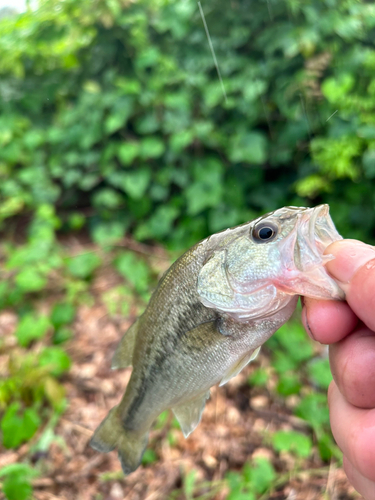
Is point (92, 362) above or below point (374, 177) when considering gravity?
below

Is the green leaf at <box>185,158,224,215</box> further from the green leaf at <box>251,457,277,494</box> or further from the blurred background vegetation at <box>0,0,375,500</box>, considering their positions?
the green leaf at <box>251,457,277,494</box>

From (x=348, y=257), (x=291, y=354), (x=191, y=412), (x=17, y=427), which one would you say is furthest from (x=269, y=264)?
(x=17, y=427)

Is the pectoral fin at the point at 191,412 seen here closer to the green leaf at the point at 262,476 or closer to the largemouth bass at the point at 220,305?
the largemouth bass at the point at 220,305

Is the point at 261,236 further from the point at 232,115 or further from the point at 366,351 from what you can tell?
the point at 232,115

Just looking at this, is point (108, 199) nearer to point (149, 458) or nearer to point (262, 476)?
point (149, 458)

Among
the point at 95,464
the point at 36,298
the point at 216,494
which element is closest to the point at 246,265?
the point at 216,494
